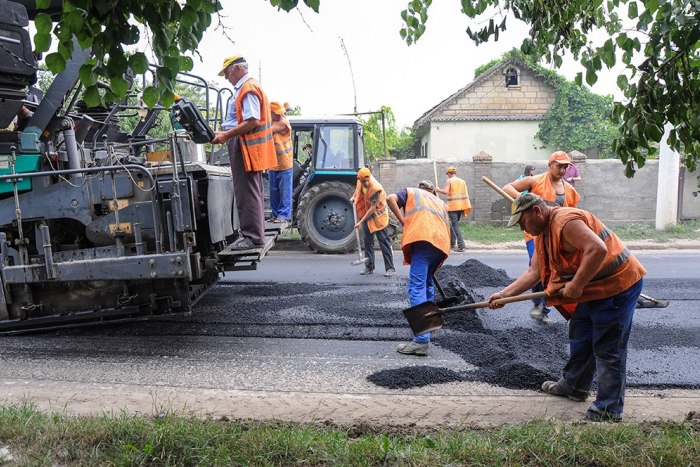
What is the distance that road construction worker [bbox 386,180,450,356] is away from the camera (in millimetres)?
5168

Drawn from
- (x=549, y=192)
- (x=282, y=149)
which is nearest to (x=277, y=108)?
(x=282, y=149)

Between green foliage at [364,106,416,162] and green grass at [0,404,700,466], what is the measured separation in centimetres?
1524

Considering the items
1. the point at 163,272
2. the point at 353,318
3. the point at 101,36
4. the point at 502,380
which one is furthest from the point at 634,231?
the point at 101,36

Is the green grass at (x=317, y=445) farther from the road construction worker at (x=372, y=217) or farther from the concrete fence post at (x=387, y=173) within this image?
the concrete fence post at (x=387, y=173)

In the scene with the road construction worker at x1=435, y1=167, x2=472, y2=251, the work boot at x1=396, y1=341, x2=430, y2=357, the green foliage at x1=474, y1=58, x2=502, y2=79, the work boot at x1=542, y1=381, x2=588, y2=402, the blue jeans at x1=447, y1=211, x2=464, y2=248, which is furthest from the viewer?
the green foliage at x1=474, y1=58, x2=502, y2=79

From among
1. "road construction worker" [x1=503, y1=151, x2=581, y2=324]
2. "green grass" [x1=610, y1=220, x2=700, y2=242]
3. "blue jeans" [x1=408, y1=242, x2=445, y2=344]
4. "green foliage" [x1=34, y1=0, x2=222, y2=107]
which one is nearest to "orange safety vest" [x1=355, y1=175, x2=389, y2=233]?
"road construction worker" [x1=503, y1=151, x2=581, y2=324]

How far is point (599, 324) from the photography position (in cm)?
376

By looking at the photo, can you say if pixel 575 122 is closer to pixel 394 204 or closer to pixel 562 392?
pixel 394 204

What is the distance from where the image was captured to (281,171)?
7.17 metres

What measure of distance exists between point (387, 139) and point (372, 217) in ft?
66.0

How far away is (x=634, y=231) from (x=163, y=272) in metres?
12.8

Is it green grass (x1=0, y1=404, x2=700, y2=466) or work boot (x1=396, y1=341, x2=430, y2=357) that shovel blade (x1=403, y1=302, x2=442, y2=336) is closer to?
work boot (x1=396, y1=341, x2=430, y2=357)

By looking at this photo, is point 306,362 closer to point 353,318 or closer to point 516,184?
point 353,318

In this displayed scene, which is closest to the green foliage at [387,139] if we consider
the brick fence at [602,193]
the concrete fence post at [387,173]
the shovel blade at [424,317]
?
the concrete fence post at [387,173]
